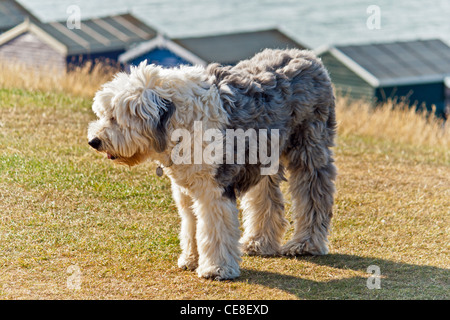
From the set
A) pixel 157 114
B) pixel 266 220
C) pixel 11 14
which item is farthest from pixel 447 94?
pixel 157 114

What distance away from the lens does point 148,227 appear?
8.97 metres

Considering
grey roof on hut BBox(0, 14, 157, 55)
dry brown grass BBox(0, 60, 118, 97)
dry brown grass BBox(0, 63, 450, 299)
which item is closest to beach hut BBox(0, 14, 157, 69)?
grey roof on hut BBox(0, 14, 157, 55)

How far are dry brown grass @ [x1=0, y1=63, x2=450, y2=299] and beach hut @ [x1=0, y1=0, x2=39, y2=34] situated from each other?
32.8 m

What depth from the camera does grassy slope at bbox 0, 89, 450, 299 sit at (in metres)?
7.15

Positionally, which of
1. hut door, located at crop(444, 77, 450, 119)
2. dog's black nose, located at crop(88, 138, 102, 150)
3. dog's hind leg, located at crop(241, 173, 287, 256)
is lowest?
dog's hind leg, located at crop(241, 173, 287, 256)

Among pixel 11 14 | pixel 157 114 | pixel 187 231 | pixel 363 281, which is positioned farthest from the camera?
pixel 11 14

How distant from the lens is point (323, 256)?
26.9ft

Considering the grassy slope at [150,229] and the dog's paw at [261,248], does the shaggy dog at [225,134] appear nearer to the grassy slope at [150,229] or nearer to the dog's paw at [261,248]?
the dog's paw at [261,248]

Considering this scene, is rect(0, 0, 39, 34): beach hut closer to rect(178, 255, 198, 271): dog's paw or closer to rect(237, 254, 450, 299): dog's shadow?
rect(178, 255, 198, 271): dog's paw

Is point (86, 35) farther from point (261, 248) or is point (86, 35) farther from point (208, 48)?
point (261, 248)

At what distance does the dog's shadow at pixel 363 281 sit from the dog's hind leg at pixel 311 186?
0.69ft

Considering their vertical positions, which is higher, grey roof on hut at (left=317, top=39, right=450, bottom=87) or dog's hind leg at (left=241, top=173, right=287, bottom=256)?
grey roof on hut at (left=317, top=39, right=450, bottom=87)

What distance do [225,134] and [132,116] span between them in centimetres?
92

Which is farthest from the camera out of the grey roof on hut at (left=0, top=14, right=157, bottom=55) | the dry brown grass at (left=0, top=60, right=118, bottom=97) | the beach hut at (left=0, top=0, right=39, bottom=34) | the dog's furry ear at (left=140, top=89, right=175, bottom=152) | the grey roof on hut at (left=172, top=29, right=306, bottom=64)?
the beach hut at (left=0, top=0, right=39, bottom=34)
